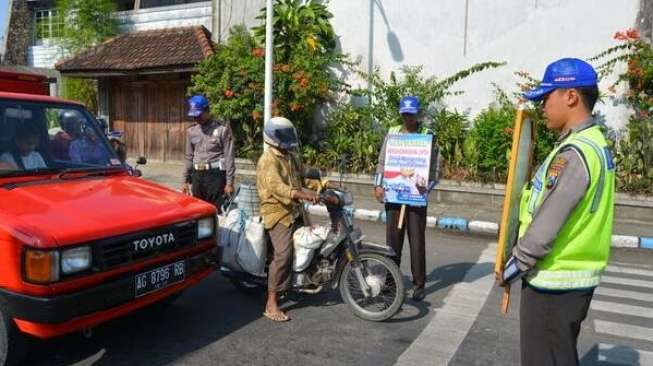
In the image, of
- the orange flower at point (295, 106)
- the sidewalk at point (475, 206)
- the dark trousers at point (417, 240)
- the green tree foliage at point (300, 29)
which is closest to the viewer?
the dark trousers at point (417, 240)

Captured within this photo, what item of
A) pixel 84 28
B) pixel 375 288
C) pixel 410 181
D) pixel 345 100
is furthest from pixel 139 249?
pixel 84 28

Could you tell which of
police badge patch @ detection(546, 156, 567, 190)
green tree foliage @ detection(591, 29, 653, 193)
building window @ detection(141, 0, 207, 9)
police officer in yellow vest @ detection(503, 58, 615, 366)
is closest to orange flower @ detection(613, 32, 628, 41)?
green tree foliage @ detection(591, 29, 653, 193)

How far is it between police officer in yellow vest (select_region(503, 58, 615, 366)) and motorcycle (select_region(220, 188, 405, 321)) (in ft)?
6.54

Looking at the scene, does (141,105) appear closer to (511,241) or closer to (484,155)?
(484,155)

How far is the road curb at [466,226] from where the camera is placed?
26.7 ft

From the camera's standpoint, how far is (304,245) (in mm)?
4527

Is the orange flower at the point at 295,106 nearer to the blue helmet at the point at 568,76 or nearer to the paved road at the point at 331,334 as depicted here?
the paved road at the point at 331,334

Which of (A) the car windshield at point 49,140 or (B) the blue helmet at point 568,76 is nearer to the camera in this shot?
(B) the blue helmet at point 568,76

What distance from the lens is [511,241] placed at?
2.70 meters

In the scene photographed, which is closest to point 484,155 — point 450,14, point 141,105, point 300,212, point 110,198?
point 450,14

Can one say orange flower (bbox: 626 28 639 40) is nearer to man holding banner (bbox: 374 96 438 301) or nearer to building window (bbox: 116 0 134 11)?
man holding banner (bbox: 374 96 438 301)

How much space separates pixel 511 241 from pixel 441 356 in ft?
5.31

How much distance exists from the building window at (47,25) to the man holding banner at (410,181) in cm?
1604

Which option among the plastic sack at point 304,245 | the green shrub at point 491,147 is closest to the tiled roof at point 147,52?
the green shrub at point 491,147
